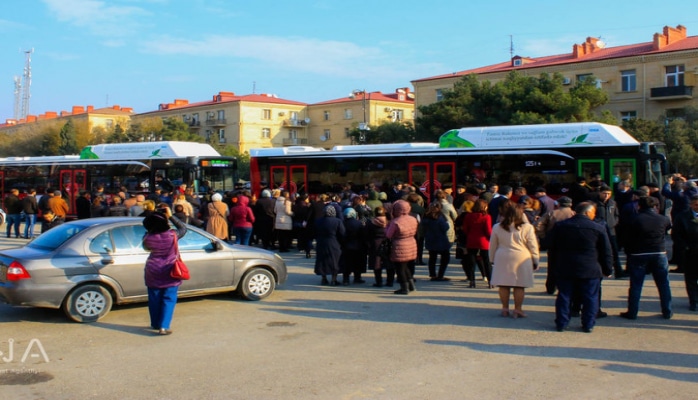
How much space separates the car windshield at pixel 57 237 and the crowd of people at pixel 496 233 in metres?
1.56

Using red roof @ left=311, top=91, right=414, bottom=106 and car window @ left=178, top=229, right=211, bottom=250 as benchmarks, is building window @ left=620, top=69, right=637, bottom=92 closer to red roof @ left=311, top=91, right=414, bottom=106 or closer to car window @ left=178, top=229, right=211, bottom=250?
red roof @ left=311, top=91, right=414, bottom=106

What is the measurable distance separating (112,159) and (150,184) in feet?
9.66

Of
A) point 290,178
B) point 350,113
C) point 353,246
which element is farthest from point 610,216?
point 350,113

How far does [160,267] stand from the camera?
801cm

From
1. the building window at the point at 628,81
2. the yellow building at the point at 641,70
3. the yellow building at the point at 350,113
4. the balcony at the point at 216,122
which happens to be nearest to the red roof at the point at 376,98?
the yellow building at the point at 350,113

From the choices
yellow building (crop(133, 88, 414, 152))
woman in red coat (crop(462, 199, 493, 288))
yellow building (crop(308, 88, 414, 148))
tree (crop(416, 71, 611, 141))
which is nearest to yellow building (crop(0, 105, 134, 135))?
yellow building (crop(133, 88, 414, 152))

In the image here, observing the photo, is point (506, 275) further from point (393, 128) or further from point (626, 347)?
point (393, 128)

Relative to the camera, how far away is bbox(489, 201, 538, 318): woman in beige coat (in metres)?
8.70

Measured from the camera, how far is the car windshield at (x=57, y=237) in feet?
29.1

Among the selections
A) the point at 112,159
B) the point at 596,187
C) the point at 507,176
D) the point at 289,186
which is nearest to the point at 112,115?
the point at 112,159

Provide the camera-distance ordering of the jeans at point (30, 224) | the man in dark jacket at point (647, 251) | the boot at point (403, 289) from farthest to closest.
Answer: the jeans at point (30, 224)
the boot at point (403, 289)
the man in dark jacket at point (647, 251)

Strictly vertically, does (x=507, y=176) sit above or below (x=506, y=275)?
above

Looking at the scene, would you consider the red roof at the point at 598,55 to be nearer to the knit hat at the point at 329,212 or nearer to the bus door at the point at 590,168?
the bus door at the point at 590,168

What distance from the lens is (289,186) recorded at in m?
23.8
